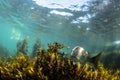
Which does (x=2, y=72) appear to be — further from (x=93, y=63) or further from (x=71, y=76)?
(x=93, y=63)

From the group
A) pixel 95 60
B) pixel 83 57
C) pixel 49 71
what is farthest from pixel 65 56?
pixel 83 57

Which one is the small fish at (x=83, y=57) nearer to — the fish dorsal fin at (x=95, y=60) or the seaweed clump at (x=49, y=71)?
the fish dorsal fin at (x=95, y=60)

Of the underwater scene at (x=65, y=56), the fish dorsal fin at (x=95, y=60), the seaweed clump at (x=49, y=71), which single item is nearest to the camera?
the seaweed clump at (x=49, y=71)

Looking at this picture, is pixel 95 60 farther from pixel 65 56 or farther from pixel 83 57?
pixel 65 56

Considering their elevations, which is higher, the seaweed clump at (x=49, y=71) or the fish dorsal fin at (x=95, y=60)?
the fish dorsal fin at (x=95, y=60)

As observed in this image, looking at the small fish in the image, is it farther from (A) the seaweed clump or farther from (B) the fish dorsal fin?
(A) the seaweed clump

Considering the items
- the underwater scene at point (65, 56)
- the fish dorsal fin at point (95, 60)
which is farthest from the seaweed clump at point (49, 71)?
the fish dorsal fin at point (95, 60)

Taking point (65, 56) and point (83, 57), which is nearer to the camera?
point (65, 56)

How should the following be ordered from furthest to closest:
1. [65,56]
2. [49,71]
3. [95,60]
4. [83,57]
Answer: [83,57]
[95,60]
[65,56]
[49,71]

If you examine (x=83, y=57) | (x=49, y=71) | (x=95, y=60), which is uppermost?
(x=83, y=57)

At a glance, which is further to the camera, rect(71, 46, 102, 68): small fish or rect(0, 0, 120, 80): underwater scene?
rect(71, 46, 102, 68): small fish

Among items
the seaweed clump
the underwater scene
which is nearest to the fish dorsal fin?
the underwater scene

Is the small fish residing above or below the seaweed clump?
above

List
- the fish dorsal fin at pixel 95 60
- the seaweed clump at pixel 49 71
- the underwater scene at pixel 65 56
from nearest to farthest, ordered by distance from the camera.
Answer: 1. the seaweed clump at pixel 49 71
2. the underwater scene at pixel 65 56
3. the fish dorsal fin at pixel 95 60
